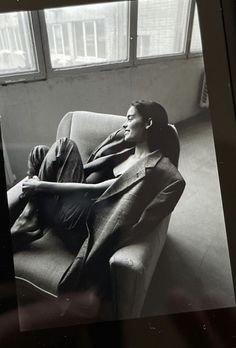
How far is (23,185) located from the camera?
72cm

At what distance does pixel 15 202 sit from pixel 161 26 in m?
0.52

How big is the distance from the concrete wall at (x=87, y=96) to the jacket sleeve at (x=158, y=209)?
0.15 m

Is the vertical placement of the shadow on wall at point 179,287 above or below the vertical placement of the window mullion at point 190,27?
below

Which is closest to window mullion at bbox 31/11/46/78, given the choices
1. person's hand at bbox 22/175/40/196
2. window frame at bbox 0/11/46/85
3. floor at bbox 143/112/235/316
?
window frame at bbox 0/11/46/85

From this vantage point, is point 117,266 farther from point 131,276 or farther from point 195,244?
point 195,244

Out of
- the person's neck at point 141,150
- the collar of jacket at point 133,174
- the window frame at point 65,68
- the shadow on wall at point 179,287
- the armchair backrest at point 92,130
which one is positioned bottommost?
the shadow on wall at point 179,287

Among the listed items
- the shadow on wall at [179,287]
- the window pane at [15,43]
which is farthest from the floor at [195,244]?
the window pane at [15,43]

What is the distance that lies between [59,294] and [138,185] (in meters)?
0.27

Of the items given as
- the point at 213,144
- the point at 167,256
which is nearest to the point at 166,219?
the point at 167,256

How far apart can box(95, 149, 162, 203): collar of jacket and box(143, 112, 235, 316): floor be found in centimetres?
6

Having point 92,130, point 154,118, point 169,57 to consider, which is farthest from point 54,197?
point 169,57

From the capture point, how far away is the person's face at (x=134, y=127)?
0.74 meters

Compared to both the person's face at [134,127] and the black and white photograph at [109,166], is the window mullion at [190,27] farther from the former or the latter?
the person's face at [134,127]

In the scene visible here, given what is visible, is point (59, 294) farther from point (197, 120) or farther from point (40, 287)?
point (197, 120)
